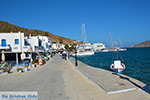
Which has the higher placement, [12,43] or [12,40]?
[12,40]

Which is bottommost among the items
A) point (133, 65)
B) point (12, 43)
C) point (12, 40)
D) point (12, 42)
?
point (133, 65)

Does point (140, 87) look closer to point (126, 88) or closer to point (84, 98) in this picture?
point (126, 88)

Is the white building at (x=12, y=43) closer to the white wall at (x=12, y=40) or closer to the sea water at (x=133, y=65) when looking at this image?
the white wall at (x=12, y=40)

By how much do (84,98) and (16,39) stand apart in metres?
24.5

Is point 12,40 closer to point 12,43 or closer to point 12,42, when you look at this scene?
point 12,42

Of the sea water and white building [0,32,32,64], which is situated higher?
white building [0,32,32,64]

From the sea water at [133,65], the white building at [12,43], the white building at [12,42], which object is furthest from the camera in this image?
the white building at [12,42]

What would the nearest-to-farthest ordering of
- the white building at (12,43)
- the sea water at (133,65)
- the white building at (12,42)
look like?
the sea water at (133,65) < the white building at (12,43) < the white building at (12,42)

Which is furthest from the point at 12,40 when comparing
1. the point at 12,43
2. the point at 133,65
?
the point at 133,65

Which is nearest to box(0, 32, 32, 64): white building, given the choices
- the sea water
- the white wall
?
the white wall

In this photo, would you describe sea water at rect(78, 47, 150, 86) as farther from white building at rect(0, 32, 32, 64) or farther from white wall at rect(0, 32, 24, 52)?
white wall at rect(0, 32, 24, 52)

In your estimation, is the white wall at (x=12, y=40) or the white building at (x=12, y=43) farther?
the white wall at (x=12, y=40)

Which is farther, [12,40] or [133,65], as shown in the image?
[133,65]

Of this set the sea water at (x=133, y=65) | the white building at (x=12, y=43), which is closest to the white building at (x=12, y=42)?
the white building at (x=12, y=43)
